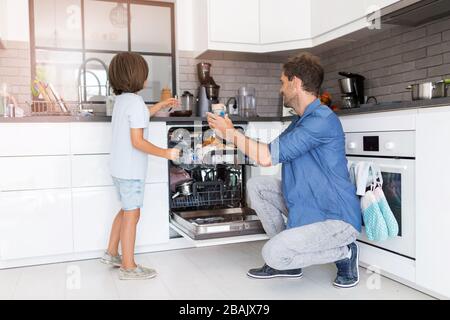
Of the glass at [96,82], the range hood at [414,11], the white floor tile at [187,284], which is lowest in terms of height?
the white floor tile at [187,284]

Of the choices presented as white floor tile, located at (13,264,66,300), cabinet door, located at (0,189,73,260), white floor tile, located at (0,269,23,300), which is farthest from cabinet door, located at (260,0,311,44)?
white floor tile, located at (0,269,23,300)

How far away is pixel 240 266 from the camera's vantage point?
7.82ft

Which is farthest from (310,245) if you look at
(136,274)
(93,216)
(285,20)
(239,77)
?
(239,77)

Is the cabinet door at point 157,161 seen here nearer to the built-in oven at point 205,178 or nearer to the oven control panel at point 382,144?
the built-in oven at point 205,178

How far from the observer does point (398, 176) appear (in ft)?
6.51

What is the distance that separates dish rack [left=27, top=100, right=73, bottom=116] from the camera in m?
2.60

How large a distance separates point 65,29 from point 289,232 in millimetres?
2313

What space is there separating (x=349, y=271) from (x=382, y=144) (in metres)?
0.63

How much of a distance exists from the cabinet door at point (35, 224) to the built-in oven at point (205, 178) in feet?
2.07

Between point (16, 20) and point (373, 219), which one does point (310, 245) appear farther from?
point (16, 20)

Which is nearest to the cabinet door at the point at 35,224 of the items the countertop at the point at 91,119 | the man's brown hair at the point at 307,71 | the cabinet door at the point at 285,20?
the countertop at the point at 91,119

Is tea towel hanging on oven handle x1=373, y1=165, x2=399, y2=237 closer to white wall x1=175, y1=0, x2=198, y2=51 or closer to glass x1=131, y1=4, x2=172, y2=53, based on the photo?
white wall x1=175, y1=0, x2=198, y2=51

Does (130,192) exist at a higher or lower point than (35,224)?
higher

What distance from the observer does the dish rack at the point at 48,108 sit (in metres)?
2.60
